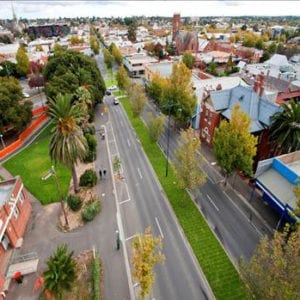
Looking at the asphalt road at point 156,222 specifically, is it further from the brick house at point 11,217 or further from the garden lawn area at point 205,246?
the brick house at point 11,217

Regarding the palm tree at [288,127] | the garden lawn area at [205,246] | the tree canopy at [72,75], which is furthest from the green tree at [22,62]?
the palm tree at [288,127]

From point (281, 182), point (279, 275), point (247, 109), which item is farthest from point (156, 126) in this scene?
point (279, 275)

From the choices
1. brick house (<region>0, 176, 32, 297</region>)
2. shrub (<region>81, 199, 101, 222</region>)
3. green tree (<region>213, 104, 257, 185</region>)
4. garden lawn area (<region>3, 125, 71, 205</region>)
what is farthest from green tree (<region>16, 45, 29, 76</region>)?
green tree (<region>213, 104, 257, 185</region>)

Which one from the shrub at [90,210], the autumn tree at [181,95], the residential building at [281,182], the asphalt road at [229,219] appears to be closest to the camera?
the asphalt road at [229,219]

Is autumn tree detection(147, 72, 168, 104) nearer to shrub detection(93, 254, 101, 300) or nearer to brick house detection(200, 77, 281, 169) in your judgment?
brick house detection(200, 77, 281, 169)

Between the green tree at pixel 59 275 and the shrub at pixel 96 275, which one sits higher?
the green tree at pixel 59 275

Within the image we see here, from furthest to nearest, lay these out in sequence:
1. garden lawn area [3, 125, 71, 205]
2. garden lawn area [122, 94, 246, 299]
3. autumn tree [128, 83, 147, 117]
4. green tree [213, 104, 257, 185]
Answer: autumn tree [128, 83, 147, 117] → garden lawn area [3, 125, 71, 205] → green tree [213, 104, 257, 185] → garden lawn area [122, 94, 246, 299]
